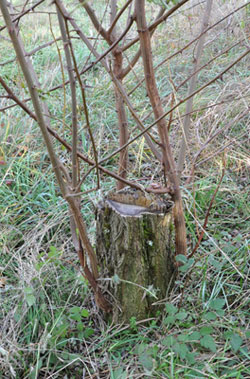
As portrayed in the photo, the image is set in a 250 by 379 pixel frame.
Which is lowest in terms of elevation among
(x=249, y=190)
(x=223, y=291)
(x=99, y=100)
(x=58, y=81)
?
(x=223, y=291)

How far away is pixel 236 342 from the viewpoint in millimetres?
1529

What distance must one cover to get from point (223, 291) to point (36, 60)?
12.1ft

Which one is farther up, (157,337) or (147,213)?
(147,213)

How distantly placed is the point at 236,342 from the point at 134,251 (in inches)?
21.9

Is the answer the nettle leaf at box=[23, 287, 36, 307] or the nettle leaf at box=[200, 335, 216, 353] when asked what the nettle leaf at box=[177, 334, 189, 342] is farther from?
the nettle leaf at box=[23, 287, 36, 307]

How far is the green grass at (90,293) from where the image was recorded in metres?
1.62

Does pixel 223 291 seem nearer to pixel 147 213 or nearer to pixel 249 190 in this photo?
pixel 147 213

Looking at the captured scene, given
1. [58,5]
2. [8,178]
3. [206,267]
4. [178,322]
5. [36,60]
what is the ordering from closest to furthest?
[58,5] < [178,322] < [206,267] < [8,178] < [36,60]

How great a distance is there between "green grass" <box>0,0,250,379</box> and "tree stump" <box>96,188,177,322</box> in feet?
0.30

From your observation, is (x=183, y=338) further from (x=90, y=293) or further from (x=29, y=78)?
(x=29, y=78)

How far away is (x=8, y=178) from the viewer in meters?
2.97

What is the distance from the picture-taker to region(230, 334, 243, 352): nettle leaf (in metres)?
1.52

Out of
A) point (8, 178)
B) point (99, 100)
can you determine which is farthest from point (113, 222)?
point (99, 100)

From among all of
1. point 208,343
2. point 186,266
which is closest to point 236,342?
point 208,343
